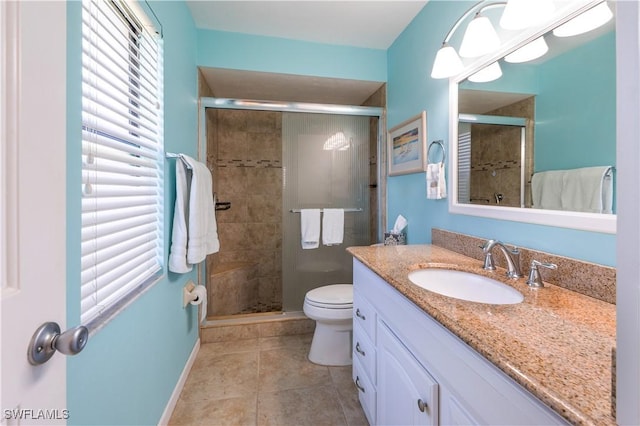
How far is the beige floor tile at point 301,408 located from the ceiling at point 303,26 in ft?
7.41

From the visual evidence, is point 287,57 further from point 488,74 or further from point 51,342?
point 51,342

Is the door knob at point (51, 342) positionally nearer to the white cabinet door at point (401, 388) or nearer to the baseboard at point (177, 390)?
the white cabinet door at point (401, 388)

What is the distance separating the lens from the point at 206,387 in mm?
1659

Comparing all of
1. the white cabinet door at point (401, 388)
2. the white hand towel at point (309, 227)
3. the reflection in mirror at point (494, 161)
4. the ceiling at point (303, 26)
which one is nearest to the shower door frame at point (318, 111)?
the ceiling at point (303, 26)

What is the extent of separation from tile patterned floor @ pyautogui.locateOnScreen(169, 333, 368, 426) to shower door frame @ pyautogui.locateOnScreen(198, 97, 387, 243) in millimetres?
673

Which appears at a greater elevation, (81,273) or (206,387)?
(81,273)

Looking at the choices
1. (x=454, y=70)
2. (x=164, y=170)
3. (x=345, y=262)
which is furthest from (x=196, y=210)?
(x=454, y=70)

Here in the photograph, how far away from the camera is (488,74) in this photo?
130cm

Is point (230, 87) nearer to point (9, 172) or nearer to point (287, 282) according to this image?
point (287, 282)

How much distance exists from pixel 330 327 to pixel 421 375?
1140 millimetres

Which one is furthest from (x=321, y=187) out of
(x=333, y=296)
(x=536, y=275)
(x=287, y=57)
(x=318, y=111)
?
(x=536, y=275)

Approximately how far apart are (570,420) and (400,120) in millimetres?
2028

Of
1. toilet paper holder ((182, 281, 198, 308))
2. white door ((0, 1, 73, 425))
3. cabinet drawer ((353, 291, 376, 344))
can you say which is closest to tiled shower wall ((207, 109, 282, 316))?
toilet paper holder ((182, 281, 198, 308))

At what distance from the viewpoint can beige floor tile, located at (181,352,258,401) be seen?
1.61m
